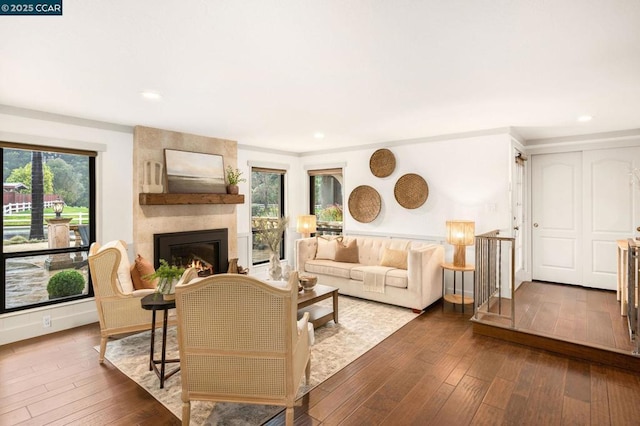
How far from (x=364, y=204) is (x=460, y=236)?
1979 millimetres

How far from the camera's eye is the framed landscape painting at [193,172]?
458 cm

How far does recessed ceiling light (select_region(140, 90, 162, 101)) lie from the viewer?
3.05 metres

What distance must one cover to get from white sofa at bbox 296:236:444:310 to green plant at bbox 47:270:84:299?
9.93ft

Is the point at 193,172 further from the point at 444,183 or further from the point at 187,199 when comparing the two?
the point at 444,183

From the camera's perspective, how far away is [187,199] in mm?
4605

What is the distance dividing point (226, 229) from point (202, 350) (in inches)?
139

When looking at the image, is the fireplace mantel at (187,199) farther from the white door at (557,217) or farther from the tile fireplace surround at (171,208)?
the white door at (557,217)

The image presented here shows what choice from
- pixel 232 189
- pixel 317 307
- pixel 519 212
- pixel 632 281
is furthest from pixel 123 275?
pixel 519 212

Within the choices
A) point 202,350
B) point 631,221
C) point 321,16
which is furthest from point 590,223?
point 202,350

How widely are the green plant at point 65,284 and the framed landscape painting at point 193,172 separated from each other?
1.52 meters

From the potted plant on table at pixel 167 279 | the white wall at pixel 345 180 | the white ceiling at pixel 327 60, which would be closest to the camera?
the white ceiling at pixel 327 60

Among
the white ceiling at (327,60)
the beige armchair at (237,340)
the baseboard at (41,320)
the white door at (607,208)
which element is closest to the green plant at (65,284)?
the baseboard at (41,320)

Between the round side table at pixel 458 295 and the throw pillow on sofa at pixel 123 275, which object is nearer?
the throw pillow on sofa at pixel 123 275

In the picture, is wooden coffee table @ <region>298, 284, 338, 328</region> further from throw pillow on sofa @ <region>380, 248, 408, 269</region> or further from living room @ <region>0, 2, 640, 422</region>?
living room @ <region>0, 2, 640, 422</region>
